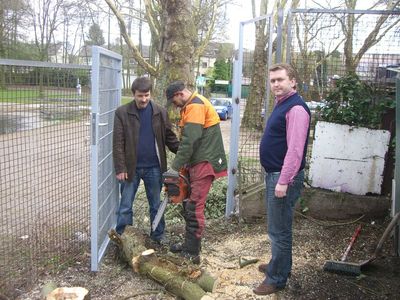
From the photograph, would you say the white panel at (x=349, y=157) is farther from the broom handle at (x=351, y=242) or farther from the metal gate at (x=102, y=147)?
the metal gate at (x=102, y=147)

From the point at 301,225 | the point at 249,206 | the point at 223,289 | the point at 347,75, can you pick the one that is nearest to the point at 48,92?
the point at 223,289

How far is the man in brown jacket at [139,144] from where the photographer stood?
4.65 meters

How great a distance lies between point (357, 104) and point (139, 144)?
123 inches

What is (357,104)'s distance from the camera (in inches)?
237

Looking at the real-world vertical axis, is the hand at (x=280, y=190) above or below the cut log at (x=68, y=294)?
above

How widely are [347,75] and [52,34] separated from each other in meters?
33.8

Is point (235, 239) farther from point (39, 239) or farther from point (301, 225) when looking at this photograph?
point (39, 239)

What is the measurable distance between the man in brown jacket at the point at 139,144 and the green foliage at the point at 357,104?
2.47m

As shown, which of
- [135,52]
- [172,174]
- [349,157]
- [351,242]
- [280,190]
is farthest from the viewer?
[135,52]

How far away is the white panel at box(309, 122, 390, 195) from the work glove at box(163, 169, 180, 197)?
2.34 meters

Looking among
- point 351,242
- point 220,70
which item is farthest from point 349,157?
point 220,70

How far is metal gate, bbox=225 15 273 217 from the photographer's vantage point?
5.87 m

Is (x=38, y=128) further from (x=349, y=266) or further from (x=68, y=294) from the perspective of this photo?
(x=349, y=266)

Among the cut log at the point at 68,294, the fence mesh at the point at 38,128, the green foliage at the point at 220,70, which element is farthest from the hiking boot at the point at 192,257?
the green foliage at the point at 220,70
